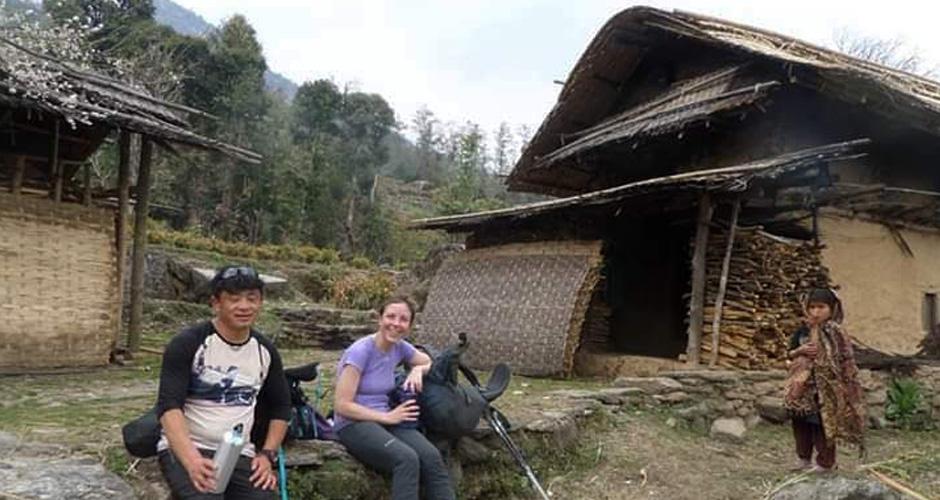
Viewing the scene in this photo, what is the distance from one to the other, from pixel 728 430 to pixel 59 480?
5.64 m

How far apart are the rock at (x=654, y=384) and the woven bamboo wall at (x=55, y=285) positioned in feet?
18.6

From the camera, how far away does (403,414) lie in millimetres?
4344

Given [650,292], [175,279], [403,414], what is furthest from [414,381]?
[175,279]

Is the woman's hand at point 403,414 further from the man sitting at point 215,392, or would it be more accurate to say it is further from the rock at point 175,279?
the rock at point 175,279

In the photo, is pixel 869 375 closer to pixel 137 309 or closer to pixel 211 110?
pixel 137 309

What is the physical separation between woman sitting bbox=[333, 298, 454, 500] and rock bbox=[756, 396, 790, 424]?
4.52 meters

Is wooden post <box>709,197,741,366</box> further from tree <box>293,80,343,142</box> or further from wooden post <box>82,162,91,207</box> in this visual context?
tree <box>293,80,343,142</box>

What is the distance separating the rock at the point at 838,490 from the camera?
4.96 m

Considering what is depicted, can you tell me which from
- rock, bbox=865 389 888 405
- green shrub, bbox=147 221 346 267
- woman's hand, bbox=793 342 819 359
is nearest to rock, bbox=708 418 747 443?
rock, bbox=865 389 888 405

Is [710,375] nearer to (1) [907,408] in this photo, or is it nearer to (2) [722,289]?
(2) [722,289]

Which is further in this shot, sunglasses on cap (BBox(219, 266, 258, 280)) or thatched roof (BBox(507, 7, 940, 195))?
thatched roof (BBox(507, 7, 940, 195))

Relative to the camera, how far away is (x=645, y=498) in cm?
541

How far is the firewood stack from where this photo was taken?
313 inches

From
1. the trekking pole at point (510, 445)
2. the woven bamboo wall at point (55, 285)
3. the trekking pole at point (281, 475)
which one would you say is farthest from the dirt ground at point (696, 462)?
the woven bamboo wall at point (55, 285)
